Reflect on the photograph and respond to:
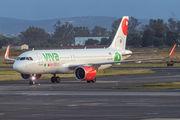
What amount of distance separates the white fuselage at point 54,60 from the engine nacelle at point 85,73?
1.75 metres

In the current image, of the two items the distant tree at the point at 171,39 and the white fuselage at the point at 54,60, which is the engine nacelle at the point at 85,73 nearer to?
the white fuselage at the point at 54,60

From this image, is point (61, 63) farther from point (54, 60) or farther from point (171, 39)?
point (171, 39)

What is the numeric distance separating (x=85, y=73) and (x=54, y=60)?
3856 mm

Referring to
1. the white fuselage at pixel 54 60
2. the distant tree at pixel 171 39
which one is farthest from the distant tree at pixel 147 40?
the white fuselage at pixel 54 60

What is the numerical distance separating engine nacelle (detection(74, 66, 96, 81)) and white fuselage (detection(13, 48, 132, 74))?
1.75 m

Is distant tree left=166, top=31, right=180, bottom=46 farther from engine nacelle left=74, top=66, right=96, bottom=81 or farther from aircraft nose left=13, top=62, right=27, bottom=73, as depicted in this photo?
aircraft nose left=13, top=62, right=27, bottom=73

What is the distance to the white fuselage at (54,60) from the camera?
37.6 meters

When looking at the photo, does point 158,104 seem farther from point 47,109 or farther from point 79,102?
point 47,109

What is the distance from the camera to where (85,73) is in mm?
38312

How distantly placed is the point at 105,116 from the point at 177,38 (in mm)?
165686

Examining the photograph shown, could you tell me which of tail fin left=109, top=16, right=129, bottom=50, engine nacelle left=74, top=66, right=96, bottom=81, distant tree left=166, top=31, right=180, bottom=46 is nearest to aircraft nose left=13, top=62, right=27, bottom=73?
engine nacelle left=74, top=66, right=96, bottom=81

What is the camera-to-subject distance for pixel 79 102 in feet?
73.9

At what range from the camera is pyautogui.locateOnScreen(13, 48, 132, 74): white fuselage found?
123 ft

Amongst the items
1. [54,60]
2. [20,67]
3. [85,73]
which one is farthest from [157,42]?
[20,67]
